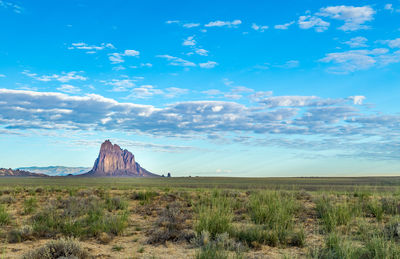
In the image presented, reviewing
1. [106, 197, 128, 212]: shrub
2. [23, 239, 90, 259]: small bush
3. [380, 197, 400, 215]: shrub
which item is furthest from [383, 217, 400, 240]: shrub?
[106, 197, 128, 212]: shrub

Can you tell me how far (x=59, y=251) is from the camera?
8.88 m

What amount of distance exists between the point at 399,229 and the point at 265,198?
18.6 ft

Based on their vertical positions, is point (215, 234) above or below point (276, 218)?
below

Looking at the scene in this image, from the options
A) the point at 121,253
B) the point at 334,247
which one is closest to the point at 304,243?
the point at 334,247

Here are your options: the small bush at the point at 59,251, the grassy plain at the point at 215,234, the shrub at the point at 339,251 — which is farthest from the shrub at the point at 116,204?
the shrub at the point at 339,251

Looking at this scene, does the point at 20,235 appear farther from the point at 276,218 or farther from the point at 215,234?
the point at 276,218

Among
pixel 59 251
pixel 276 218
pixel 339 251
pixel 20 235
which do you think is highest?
pixel 276 218

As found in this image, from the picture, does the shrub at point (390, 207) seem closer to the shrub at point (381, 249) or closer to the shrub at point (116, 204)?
the shrub at point (381, 249)

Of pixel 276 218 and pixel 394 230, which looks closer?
pixel 394 230

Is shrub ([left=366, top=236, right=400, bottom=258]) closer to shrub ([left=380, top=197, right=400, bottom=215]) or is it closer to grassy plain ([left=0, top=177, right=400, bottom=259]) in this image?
grassy plain ([left=0, top=177, right=400, bottom=259])

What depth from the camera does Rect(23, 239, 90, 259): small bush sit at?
8695mm

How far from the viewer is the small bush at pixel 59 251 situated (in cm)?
870

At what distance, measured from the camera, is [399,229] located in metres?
10.2

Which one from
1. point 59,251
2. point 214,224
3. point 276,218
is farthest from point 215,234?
point 59,251
